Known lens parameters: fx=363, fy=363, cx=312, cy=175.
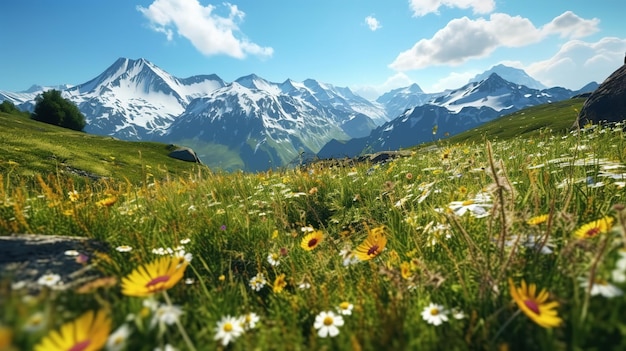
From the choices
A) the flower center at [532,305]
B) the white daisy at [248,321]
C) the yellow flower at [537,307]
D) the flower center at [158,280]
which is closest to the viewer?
the yellow flower at [537,307]

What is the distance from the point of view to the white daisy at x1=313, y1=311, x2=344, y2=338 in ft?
6.51

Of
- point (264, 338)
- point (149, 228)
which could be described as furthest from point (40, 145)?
point (264, 338)

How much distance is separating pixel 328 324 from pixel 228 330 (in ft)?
1.88

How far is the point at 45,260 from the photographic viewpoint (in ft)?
7.90

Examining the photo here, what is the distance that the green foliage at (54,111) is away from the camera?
10131 centimetres

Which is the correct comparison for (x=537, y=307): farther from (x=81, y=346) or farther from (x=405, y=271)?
(x=81, y=346)

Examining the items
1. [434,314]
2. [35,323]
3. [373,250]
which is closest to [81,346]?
[35,323]

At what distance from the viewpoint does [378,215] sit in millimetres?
5500

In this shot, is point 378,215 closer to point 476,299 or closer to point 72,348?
point 476,299

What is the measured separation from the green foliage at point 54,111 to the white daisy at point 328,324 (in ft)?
405

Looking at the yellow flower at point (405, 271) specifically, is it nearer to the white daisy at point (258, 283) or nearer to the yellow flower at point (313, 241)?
the yellow flower at point (313, 241)

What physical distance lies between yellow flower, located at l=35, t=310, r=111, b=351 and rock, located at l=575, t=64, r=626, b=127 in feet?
93.2

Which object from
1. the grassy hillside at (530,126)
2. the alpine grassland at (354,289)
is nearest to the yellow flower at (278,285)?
the alpine grassland at (354,289)

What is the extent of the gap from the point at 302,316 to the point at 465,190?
8.90 feet
